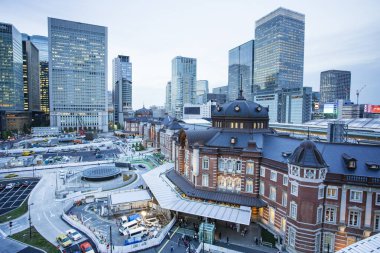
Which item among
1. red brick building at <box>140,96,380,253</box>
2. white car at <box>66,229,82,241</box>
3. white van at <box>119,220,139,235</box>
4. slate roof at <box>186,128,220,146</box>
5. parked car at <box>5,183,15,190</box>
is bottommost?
parked car at <box>5,183,15,190</box>

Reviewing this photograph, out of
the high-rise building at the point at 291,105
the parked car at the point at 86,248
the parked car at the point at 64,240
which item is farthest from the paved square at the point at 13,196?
the high-rise building at the point at 291,105

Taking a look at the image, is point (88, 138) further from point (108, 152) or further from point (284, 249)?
point (284, 249)

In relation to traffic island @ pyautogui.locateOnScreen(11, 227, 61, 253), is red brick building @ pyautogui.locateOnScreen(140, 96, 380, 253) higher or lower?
higher

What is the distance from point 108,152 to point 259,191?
Answer: 93.5m

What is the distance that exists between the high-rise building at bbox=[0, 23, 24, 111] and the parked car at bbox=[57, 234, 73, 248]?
190154 millimetres

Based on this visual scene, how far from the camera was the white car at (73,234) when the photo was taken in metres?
36.7

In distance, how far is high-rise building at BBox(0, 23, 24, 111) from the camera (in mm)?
173625

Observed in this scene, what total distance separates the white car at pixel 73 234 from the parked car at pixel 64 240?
→ 103cm

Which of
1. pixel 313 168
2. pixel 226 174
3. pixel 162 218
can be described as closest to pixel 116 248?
pixel 162 218

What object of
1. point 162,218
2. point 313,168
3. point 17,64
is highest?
point 17,64

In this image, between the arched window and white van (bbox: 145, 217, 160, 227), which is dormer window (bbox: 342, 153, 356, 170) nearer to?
the arched window

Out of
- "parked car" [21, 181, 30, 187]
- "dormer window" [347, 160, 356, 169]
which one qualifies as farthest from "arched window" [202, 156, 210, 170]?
"parked car" [21, 181, 30, 187]

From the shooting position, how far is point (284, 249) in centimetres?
3344

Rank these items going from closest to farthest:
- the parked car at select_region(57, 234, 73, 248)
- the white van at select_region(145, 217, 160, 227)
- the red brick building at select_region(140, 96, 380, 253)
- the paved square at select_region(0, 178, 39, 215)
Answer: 1. the red brick building at select_region(140, 96, 380, 253)
2. the parked car at select_region(57, 234, 73, 248)
3. the white van at select_region(145, 217, 160, 227)
4. the paved square at select_region(0, 178, 39, 215)
